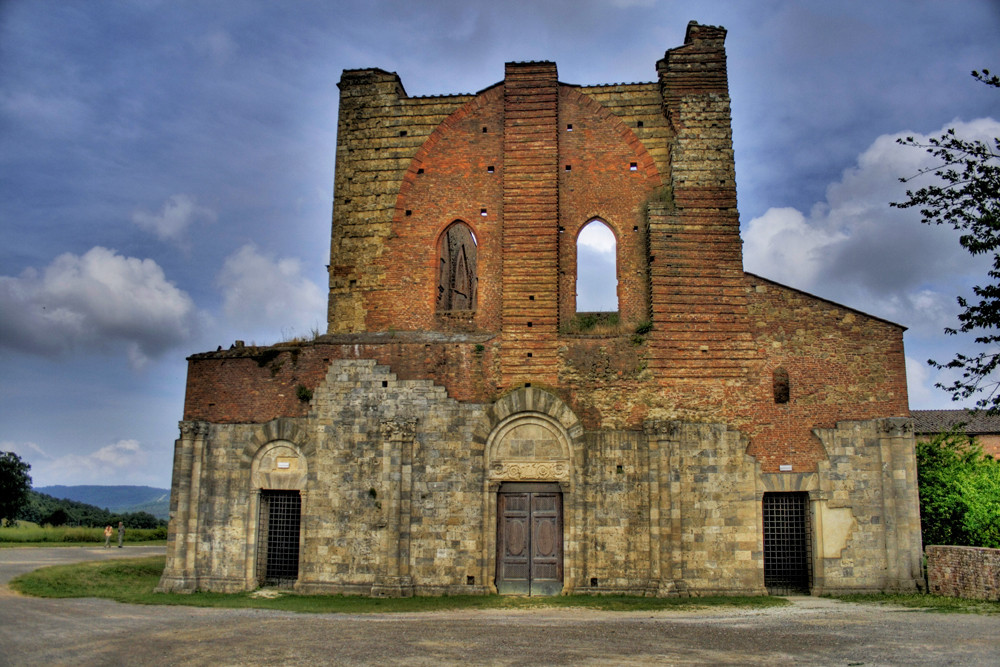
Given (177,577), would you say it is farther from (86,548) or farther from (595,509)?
(86,548)

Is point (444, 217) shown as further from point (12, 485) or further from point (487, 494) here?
point (12, 485)

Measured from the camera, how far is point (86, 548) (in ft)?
98.4

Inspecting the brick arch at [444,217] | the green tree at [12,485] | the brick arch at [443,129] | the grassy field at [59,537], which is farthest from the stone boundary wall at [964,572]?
the green tree at [12,485]

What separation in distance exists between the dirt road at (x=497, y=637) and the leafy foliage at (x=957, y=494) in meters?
4.88

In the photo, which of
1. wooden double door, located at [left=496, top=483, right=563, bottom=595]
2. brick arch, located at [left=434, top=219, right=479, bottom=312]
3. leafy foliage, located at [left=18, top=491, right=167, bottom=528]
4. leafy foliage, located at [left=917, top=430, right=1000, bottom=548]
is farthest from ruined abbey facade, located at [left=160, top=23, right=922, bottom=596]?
leafy foliage, located at [left=18, top=491, right=167, bottom=528]

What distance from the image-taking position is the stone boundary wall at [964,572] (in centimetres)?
1536

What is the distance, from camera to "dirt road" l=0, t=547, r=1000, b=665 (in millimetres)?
10547

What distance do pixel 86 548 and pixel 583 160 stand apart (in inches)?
955

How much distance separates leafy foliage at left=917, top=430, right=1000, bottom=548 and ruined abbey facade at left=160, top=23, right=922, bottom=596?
2.21 m

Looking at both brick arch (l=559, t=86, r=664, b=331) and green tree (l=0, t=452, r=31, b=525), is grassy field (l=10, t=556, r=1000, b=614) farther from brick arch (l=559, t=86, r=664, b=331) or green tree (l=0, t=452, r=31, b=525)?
green tree (l=0, t=452, r=31, b=525)

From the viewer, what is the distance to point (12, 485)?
148ft

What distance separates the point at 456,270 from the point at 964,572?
17433mm

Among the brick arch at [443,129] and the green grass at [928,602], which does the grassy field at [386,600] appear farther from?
the brick arch at [443,129]

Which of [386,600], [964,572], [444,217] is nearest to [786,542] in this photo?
[964,572]
